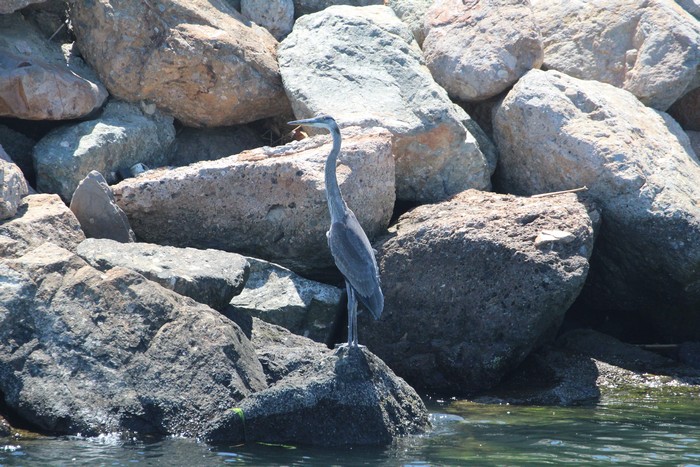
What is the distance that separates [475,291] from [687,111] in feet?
14.6

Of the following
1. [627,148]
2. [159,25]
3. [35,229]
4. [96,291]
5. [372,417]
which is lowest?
[372,417]

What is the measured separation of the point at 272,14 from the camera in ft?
37.6

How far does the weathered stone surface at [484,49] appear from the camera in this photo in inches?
412

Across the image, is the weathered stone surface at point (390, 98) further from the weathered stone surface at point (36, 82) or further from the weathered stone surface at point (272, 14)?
the weathered stone surface at point (36, 82)

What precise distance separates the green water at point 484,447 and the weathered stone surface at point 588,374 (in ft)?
1.23

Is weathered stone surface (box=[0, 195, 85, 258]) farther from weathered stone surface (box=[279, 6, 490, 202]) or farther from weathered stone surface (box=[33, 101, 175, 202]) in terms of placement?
weathered stone surface (box=[279, 6, 490, 202])

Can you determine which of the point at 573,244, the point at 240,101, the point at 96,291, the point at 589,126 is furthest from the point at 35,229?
the point at 589,126

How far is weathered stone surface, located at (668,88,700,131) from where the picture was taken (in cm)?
1162

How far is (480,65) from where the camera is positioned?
10.5 metres

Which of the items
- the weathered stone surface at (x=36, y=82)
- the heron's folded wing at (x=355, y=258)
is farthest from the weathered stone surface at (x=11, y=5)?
the heron's folded wing at (x=355, y=258)

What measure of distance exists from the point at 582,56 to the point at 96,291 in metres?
6.17

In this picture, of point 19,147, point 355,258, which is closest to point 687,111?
point 355,258

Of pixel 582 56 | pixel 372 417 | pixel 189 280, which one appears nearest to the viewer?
pixel 372 417

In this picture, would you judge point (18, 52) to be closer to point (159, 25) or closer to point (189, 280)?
point (159, 25)
